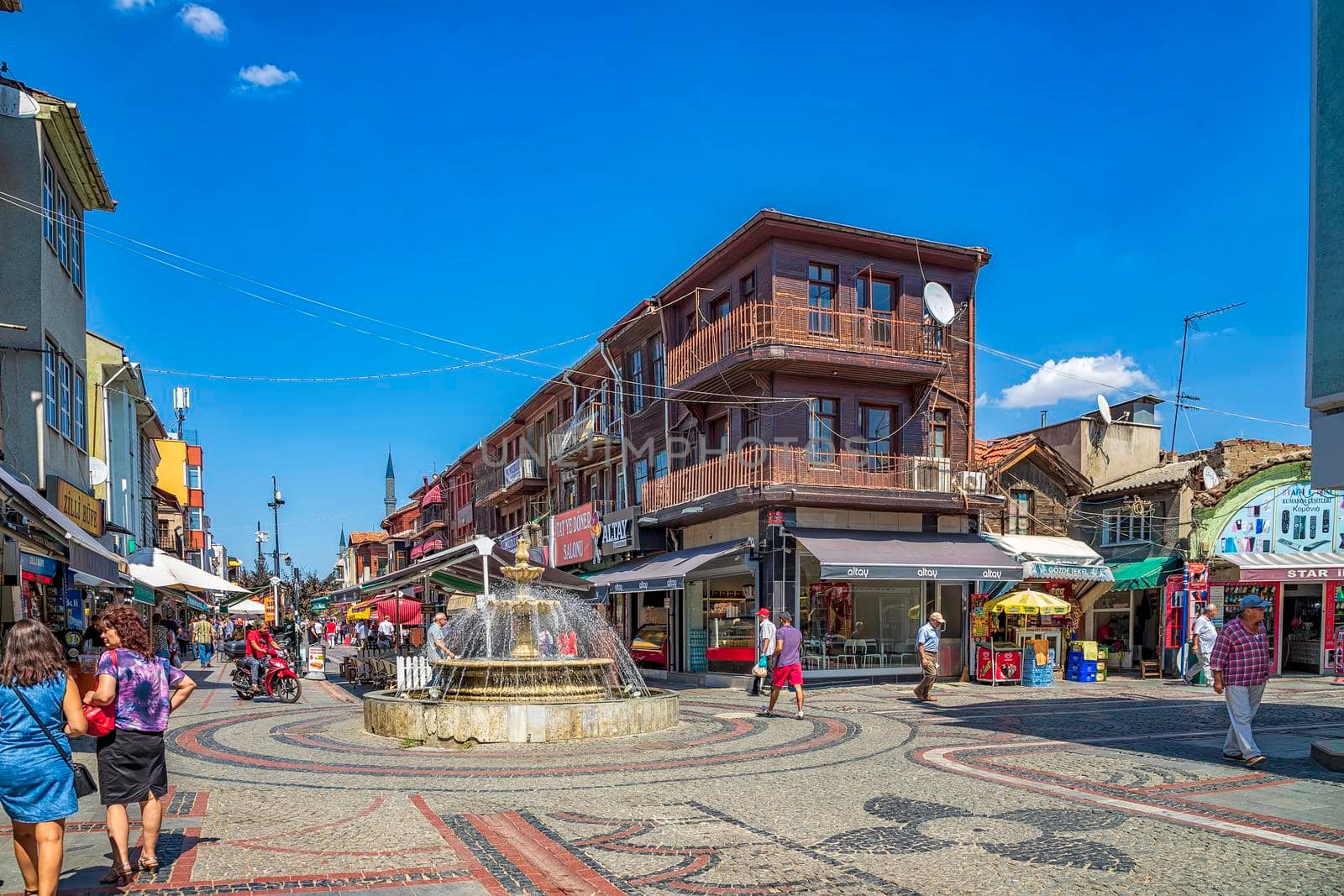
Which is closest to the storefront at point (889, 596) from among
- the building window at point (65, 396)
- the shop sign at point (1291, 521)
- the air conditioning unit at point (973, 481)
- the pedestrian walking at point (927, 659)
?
the air conditioning unit at point (973, 481)

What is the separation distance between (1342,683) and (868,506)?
11381 mm

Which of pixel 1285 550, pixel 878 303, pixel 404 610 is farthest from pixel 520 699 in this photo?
pixel 404 610

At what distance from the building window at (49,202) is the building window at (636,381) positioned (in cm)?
1635

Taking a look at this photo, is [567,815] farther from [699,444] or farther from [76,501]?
[699,444]

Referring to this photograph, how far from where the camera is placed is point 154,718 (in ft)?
20.9

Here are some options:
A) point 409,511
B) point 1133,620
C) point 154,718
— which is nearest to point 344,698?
point 154,718

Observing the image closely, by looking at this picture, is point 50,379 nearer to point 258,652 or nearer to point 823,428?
point 258,652

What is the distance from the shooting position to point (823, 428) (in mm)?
24125

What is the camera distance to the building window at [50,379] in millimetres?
17156

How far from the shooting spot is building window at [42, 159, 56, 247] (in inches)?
671

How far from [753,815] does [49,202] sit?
54.7 feet

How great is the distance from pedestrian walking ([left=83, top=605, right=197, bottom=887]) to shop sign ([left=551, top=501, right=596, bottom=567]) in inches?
1018

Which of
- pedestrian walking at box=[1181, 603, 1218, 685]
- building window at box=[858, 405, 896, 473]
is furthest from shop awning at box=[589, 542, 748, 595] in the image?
pedestrian walking at box=[1181, 603, 1218, 685]

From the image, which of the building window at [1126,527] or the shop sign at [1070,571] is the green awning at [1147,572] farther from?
the building window at [1126,527]
